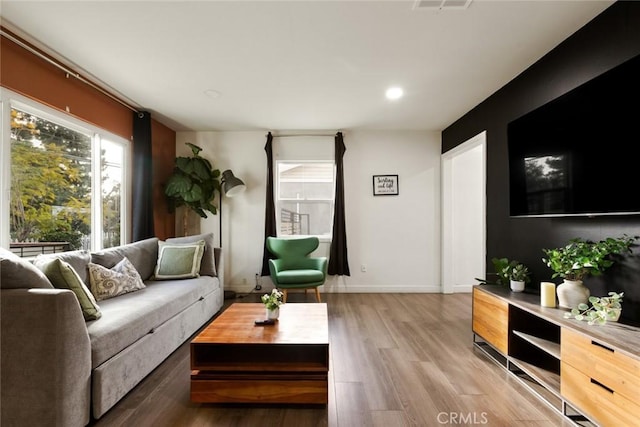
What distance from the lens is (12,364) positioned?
1364 millimetres

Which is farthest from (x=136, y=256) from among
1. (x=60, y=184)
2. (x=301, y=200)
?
(x=301, y=200)

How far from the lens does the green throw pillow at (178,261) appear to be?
301cm

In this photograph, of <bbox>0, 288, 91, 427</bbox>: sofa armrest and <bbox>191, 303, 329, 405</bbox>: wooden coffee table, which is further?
<bbox>191, 303, 329, 405</bbox>: wooden coffee table

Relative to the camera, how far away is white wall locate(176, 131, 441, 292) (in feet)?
14.2

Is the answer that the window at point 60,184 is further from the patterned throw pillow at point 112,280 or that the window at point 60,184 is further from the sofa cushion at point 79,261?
the patterned throw pillow at point 112,280

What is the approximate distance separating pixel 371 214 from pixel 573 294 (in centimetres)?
274

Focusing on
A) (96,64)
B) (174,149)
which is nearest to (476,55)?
(96,64)

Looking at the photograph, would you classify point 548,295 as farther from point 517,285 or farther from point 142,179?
point 142,179

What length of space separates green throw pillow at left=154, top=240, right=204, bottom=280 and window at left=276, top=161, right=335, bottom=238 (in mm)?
1494

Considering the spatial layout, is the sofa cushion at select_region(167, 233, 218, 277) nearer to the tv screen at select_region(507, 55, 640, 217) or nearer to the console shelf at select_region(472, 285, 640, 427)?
the console shelf at select_region(472, 285, 640, 427)

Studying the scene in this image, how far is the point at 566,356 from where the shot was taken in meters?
1.59

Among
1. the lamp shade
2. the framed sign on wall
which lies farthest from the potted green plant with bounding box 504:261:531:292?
the lamp shade

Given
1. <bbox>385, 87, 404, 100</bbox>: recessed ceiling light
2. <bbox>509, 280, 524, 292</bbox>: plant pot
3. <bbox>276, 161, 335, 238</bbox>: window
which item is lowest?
<bbox>509, 280, 524, 292</bbox>: plant pot

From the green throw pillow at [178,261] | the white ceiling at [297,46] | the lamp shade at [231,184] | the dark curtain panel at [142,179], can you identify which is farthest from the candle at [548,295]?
the dark curtain panel at [142,179]
